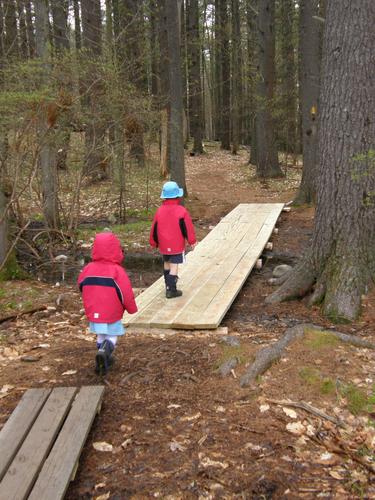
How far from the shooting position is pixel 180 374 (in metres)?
4.51

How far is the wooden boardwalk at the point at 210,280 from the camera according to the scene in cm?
600

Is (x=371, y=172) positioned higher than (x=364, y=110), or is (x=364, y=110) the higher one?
(x=364, y=110)

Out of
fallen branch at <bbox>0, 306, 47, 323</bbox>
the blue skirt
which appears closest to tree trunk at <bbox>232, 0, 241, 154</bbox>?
fallen branch at <bbox>0, 306, 47, 323</bbox>

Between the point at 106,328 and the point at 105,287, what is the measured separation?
393 millimetres

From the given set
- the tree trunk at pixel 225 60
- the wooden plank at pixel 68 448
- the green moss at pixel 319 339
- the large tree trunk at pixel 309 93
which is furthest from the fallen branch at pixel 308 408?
the tree trunk at pixel 225 60

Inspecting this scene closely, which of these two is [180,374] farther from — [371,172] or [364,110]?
[364,110]

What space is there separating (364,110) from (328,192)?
1031 millimetres

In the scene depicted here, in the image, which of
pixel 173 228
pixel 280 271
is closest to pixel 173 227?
pixel 173 228

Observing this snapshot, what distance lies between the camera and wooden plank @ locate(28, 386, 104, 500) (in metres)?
2.83

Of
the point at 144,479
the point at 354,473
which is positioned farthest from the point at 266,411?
the point at 144,479

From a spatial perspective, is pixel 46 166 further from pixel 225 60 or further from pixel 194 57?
pixel 225 60

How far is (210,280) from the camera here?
7.51 m

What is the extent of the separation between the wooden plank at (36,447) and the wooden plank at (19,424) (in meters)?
0.04

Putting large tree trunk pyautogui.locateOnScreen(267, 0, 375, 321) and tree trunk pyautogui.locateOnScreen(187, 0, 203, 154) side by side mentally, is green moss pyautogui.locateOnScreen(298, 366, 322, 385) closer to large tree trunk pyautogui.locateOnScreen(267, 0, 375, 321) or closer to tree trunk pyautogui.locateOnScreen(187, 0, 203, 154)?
large tree trunk pyautogui.locateOnScreen(267, 0, 375, 321)
